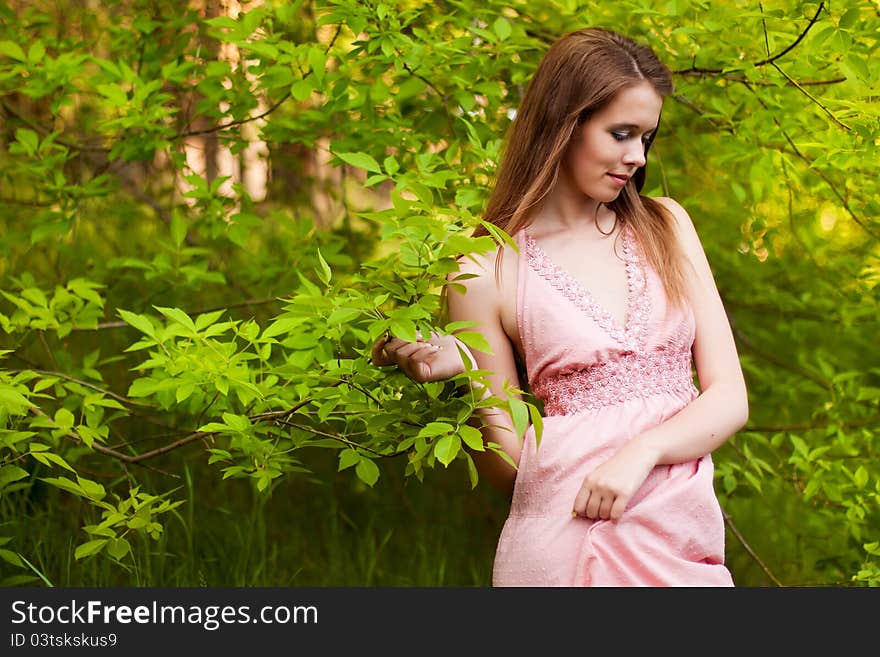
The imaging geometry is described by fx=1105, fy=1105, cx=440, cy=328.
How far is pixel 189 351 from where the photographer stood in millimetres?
2215

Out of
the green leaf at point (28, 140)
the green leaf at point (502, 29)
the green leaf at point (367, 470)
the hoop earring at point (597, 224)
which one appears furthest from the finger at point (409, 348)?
the green leaf at point (28, 140)

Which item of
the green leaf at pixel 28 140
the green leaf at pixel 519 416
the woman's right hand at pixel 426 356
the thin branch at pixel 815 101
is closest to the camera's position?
the green leaf at pixel 519 416

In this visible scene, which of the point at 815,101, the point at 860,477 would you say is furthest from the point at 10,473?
Result: the point at 860,477

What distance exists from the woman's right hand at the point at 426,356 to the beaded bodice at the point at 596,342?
26 centimetres

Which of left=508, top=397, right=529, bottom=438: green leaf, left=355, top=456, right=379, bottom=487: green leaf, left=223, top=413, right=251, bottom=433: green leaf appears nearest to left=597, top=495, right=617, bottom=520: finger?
left=508, top=397, right=529, bottom=438: green leaf

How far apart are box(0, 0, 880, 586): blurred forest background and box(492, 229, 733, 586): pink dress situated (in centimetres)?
23

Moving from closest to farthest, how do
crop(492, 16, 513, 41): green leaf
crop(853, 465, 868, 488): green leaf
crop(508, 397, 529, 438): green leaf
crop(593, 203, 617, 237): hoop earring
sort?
crop(508, 397, 529, 438): green leaf, crop(593, 203, 617, 237): hoop earring, crop(492, 16, 513, 41): green leaf, crop(853, 465, 868, 488): green leaf

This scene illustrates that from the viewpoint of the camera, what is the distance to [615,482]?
1898mm

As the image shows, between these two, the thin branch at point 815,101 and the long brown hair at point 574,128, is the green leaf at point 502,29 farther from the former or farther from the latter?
the thin branch at point 815,101

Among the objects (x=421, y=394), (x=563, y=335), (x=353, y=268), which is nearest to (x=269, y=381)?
(x=421, y=394)

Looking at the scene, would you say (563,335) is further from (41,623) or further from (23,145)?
(23,145)

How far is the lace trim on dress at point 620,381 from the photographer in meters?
2.05

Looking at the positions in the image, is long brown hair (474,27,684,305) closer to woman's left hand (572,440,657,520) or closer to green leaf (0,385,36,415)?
woman's left hand (572,440,657,520)

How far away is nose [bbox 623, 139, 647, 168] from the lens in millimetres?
2061
